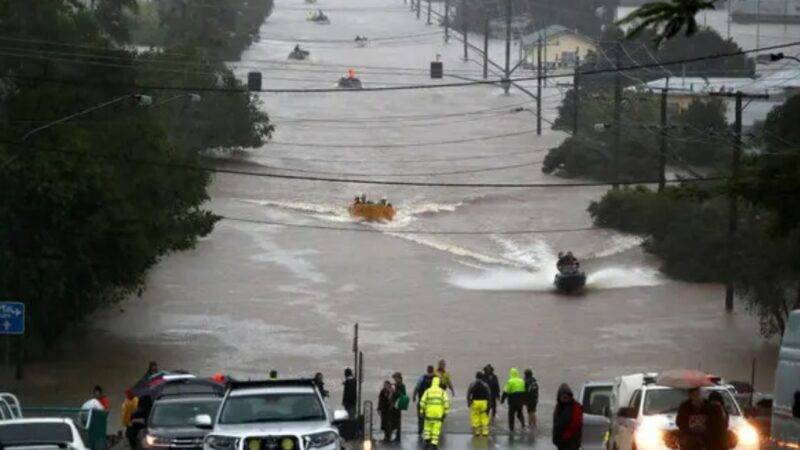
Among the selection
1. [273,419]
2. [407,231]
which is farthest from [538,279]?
[273,419]

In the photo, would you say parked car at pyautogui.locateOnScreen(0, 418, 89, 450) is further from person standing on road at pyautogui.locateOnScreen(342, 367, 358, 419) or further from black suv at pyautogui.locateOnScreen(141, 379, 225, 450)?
person standing on road at pyautogui.locateOnScreen(342, 367, 358, 419)

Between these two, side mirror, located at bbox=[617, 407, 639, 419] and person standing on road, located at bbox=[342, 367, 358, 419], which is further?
person standing on road, located at bbox=[342, 367, 358, 419]

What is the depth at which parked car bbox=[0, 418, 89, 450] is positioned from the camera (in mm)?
21984

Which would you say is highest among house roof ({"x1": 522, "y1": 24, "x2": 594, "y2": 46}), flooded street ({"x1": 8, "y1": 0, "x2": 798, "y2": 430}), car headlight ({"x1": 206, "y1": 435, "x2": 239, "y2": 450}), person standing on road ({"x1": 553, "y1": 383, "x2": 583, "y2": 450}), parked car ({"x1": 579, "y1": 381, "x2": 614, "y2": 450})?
house roof ({"x1": 522, "y1": 24, "x2": 594, "y2": 46})

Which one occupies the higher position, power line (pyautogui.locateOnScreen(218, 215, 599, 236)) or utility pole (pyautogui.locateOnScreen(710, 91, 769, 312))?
utility pole (pyautogui.locateOnScreen(710, 91, 769, 312))

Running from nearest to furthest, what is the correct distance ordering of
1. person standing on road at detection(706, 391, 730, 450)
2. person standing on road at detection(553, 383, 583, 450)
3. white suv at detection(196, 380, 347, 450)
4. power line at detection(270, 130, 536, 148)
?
1. person standing on road at detection(706, 391, 730, 450)
2. white suv at detection(196, 380, 347, 450)
3. person standing on road at detection(553, 383, 583, 450)
4. power line at detection(270, 130, 536, 148)

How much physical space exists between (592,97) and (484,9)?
6690 centimetres

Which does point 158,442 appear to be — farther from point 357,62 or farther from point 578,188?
point 357,62

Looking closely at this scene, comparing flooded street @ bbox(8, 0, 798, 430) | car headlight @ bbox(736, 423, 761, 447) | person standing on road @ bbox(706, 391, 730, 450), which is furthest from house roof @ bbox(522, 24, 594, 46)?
person standing on road @ bbox(706, 391, 730, 450)

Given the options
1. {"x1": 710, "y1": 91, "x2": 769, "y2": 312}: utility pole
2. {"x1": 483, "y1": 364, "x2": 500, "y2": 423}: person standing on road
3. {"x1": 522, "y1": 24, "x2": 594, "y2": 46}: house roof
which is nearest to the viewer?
{"x1": 483, "y1": 364, "x2": 500, "y2": 423}: person standing on road

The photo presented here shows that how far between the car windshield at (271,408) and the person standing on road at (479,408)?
1506 centimetres

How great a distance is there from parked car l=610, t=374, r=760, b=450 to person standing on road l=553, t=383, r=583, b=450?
1.64 feet

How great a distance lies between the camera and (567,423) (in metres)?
23.8

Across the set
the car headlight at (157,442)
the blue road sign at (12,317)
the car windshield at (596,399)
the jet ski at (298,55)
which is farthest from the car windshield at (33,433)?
the jet ski at (298,55)
